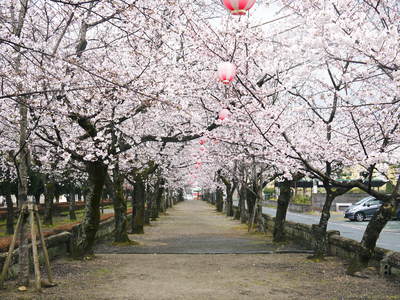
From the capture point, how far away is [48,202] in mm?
29375

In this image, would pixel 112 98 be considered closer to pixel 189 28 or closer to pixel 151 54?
pixel 151 54

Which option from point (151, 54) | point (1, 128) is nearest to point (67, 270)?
point (151, 54)

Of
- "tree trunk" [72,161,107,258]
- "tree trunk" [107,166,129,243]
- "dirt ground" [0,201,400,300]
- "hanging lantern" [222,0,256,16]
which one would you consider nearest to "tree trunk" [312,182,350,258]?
"dirt ground" [0,201,400,300]

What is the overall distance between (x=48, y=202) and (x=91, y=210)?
16673 mm

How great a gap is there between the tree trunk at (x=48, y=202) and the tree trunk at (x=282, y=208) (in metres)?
16.4

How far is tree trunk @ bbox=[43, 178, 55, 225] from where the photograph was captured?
2923 cm

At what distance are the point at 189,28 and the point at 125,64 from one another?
13.9 ft

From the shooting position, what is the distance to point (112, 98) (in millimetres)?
13914

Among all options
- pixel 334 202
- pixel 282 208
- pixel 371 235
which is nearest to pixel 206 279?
pixel 371 235

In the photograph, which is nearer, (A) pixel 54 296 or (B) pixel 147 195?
(A) pixel 54 296

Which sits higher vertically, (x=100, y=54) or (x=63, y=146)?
(x=100, y=54)

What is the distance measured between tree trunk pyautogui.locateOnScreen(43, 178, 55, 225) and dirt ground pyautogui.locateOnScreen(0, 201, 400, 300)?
14713 millimetres

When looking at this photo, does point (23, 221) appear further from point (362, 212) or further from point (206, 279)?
point (362, 212)

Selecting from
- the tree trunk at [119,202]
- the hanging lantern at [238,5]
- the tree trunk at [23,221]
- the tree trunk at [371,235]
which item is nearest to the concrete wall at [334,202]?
the tree trunk at [119,202]
